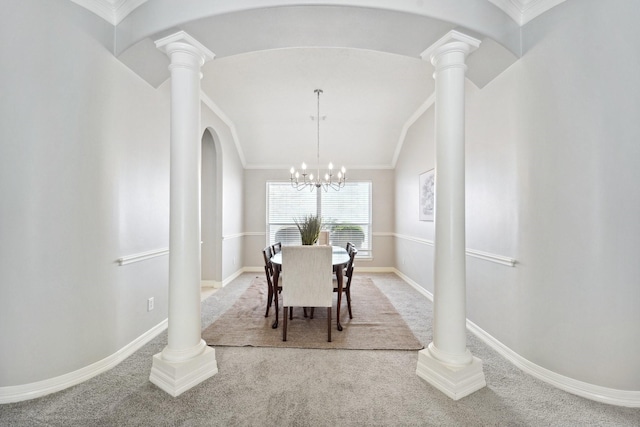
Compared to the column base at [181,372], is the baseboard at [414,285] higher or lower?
lower

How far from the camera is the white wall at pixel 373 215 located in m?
5.98

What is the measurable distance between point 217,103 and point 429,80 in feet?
9.62

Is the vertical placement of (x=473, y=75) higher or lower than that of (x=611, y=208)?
higher

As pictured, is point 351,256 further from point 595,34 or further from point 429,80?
point 595,34

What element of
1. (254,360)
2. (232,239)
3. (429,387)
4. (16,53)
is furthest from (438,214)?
(232,239)

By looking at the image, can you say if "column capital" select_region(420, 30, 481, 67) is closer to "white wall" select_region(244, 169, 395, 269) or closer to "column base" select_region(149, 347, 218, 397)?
"column base" select_region(149, 347, 218, 397)

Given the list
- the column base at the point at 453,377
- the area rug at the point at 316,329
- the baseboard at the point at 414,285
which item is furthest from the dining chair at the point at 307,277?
the baseboard at the point at 414,285

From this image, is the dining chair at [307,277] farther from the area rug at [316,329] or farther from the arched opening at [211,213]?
the arched opening at [211,213]

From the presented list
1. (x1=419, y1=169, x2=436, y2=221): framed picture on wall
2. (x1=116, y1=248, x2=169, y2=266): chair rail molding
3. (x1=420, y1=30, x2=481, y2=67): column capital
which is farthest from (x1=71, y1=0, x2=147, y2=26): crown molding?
(x1=419, y1=169, x2=436, y2=221): framed picture on wall

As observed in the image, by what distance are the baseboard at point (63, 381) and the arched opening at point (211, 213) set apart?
87.4 inches

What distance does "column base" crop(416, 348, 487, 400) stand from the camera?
6.11ft

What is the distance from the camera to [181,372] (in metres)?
1.92

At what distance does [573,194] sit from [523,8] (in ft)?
4.63

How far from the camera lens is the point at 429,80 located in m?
3.58
